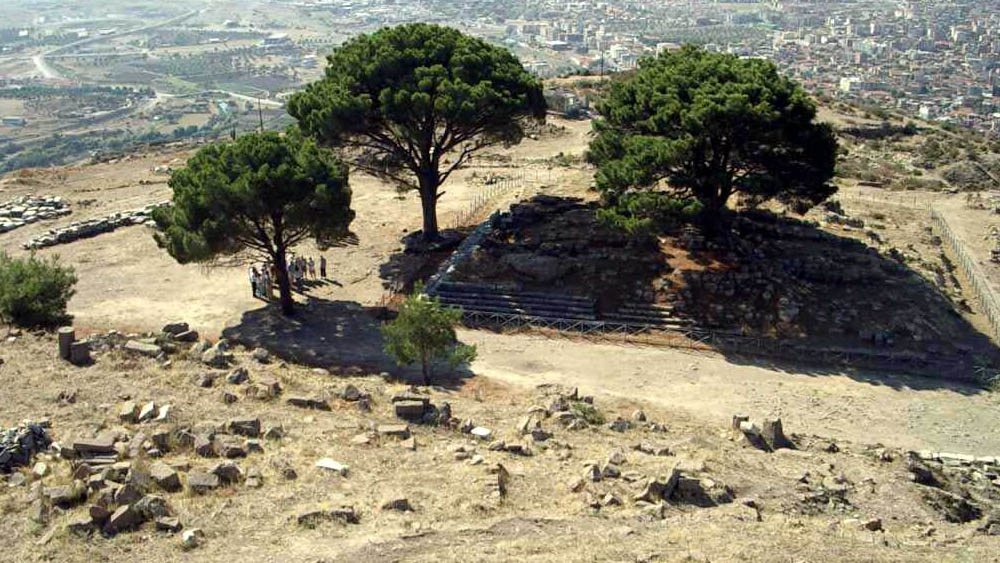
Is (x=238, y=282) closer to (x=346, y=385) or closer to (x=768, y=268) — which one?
(x=346, y=385)

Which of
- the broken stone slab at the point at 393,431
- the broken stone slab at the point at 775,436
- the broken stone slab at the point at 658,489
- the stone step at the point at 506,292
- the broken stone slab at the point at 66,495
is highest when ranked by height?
the broken stone slab at the point at 66,495

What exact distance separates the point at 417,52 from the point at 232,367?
721 inches

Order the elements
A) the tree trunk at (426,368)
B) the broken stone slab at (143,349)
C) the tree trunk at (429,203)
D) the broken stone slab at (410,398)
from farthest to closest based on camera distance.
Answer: the tree trunk at (429,203) < the broken stone slab at (143,349) < the tree trunk at (426,368) < the broken stone slab at (410,398)

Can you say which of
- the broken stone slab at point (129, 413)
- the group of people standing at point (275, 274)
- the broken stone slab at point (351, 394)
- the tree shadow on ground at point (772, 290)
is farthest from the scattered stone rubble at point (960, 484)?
the group of people standing at point (275, 274)

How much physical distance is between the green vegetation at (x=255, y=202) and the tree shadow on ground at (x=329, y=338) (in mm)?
1133

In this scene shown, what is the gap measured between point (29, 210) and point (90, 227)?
22.3 ft

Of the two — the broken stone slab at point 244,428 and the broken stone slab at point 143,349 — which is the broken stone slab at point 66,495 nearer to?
the broken stone slab at point 244,428

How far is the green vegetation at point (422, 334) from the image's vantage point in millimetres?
27672

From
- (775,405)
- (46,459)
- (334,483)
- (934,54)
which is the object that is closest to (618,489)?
(334,483)

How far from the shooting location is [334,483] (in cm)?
2005

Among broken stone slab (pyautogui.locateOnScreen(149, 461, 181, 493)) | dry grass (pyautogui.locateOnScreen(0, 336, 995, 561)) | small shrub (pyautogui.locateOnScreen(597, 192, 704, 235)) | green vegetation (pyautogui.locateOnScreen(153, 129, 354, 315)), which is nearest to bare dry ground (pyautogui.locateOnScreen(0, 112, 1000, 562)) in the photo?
dry grass (pyautogui.locateOnScreen(0, 336, 995, 561))

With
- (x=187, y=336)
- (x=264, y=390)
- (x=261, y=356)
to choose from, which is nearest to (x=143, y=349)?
(x=187, y=336)

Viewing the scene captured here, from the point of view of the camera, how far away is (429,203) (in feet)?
139

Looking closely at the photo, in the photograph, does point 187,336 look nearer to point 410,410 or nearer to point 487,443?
point 410,410
